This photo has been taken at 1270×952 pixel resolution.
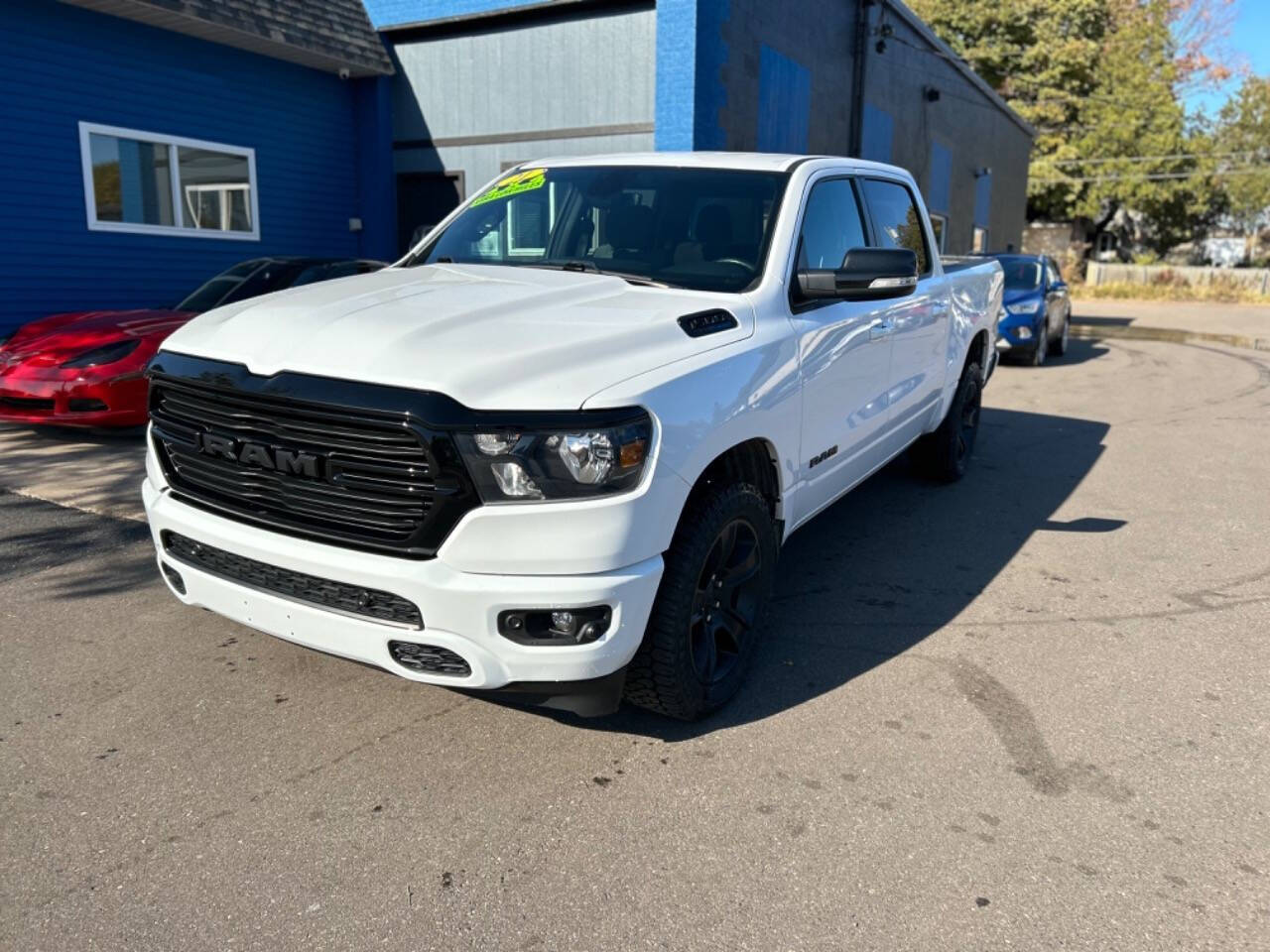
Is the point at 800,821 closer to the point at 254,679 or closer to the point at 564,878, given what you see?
the point at 564,878

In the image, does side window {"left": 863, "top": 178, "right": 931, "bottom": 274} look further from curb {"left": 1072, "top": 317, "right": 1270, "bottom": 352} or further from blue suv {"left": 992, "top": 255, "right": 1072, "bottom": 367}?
curb {"left": 1072, "top": 317, "right": 1270, "bottom": 352}

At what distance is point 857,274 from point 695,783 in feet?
6.64

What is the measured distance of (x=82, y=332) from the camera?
7441mm

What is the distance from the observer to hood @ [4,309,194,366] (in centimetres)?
728

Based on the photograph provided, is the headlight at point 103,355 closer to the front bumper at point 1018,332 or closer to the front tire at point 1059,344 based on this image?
the front bumper at point 1018,332

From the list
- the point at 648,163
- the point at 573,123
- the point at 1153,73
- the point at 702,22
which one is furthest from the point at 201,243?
the point at 1153,73

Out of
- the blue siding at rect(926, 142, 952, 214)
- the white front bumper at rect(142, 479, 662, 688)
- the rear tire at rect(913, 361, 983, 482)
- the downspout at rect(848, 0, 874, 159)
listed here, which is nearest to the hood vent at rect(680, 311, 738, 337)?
the white front bumper at rect(142, 479, 662, 688)

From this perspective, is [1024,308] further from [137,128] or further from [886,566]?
[137,128]

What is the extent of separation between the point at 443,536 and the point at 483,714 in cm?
100

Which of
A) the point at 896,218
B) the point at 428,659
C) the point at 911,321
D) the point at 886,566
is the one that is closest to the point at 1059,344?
the point at 896,218

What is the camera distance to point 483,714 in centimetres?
355

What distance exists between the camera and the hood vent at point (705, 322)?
133 inches

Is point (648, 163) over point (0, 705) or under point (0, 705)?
over

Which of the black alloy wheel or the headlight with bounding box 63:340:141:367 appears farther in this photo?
the headlight with bounding box 63:340:141:367
